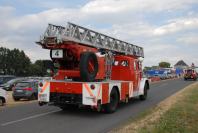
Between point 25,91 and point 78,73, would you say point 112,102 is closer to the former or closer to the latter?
point 78,73

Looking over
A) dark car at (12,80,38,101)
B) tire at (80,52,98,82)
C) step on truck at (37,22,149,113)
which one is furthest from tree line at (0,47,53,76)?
tire at (80,52,98,82)

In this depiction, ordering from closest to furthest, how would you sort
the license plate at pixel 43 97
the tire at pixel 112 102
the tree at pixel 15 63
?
the license plate at pixel 43 97 < the tire at pixel 112 102 < the tree at pixel 15 63

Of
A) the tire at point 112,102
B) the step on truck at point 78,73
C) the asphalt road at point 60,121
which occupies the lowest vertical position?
the asphalt road at point 60,121

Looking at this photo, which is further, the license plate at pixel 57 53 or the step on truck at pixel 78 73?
the license plate at pixel 57 53

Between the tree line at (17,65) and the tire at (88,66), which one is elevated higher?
the tree line at (17,65)

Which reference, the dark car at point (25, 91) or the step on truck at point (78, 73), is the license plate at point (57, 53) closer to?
the step on truck at point (78, 73)

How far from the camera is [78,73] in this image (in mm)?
15211

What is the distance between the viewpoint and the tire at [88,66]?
577 inches

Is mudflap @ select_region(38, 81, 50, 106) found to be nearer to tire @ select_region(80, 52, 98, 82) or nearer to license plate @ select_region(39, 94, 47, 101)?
license plate @ select_region(39, 94, 47, 101)

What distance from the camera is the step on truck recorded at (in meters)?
14.4

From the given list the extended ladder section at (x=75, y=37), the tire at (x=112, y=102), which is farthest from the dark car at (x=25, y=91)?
the tire at (x=112, y=102)

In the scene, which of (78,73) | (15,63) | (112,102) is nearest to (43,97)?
(78,73)

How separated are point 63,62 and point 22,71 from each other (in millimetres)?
94738

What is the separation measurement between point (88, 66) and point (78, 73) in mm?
533
